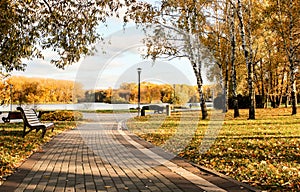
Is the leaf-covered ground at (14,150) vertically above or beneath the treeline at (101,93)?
beneath

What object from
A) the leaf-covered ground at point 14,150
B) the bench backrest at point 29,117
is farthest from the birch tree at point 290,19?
the leaf-covered ground at point 14,150

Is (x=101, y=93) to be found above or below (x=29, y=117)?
above

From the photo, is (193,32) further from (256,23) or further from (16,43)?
(16,43)

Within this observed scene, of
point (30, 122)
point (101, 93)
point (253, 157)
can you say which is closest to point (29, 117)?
point (30, 122)

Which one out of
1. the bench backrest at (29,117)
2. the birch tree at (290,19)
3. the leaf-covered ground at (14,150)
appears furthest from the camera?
the birch tree at (290,19)

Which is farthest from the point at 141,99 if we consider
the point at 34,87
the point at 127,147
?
the point at 34,87

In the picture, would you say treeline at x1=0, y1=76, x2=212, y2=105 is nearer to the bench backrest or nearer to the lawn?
the bench backrest

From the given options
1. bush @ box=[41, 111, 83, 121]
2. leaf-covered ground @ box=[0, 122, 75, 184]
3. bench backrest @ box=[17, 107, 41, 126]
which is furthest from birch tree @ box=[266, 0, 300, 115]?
leaf-covered ground @ box=[0, 122, 75, 184]

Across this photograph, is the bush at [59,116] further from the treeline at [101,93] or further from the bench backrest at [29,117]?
the bench backrest at [29,117]

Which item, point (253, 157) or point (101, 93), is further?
point (101, 93)

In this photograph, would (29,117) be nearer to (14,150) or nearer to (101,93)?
(101,93)

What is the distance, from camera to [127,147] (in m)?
9.43

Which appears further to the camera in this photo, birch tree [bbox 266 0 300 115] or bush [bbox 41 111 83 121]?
bush [bbox 41 111 83 121]

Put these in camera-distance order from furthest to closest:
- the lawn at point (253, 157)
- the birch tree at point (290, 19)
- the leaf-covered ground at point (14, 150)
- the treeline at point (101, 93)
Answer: the birch tree at point (290, 19), the treeline at point (101, 93), the leaf-covered ground at point (14, 150), the lawn at point (253, 157)
